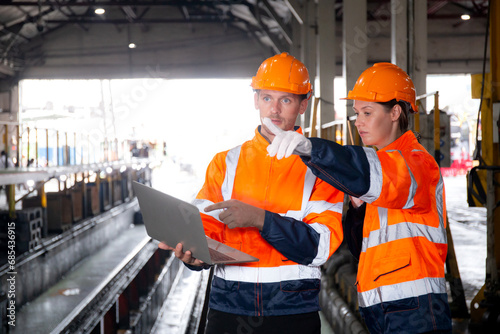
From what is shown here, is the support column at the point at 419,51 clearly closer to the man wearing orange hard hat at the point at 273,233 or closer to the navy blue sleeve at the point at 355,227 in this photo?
the navy blue sleeve at the point at 355,227

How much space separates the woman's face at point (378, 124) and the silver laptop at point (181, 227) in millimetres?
693

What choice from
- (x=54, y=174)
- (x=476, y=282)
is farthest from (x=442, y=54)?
(x=54, y=174)

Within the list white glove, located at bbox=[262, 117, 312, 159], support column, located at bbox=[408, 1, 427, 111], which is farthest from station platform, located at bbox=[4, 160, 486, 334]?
white glove, located at bbox=[262, 117, 312, 159]

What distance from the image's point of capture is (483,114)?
16.4ft

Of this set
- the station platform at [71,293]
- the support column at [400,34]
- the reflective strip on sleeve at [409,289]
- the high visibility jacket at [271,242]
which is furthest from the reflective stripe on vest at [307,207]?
the station platform at [71,293]

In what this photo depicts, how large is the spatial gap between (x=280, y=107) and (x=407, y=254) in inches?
33.3

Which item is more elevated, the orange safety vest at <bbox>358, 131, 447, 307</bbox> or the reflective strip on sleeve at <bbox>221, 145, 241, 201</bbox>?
the reflective strip on sleeve at <bbox>221, 145, 241, 201</bbox>

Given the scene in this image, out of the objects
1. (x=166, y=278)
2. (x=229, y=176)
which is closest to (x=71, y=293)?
(x=166, y=278)

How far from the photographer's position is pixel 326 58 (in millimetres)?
10016

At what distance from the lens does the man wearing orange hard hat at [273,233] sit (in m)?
2.02

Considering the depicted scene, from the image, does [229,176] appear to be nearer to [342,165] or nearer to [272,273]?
[272,273]

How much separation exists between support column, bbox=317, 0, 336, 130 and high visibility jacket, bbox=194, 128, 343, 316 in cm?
779

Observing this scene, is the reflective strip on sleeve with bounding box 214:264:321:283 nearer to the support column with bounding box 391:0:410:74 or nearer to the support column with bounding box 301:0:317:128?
the support column with bounding box 391:0:410:74

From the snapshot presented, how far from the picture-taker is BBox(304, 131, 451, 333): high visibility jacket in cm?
174
